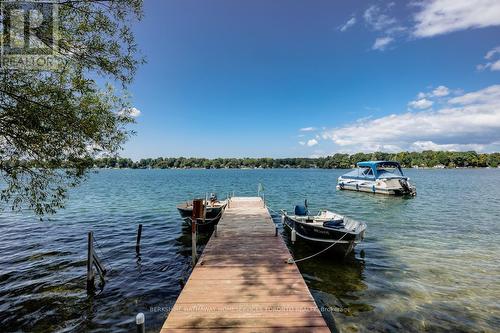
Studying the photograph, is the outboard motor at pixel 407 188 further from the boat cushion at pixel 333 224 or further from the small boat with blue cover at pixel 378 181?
the boat cushion at pixel 333 224

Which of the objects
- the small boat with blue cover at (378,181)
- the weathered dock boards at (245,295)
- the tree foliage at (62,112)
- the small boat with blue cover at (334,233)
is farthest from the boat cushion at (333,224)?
the small boat with blue cover at (378,181)

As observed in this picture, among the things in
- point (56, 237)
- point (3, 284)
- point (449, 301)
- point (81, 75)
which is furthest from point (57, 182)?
point (449, 301)

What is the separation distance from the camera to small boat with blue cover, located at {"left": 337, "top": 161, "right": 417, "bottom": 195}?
36.5 m

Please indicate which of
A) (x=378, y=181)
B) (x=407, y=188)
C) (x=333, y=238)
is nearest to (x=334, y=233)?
(x=333, y=238)

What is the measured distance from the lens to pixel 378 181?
125 ft

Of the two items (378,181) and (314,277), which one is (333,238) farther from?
(378,181)

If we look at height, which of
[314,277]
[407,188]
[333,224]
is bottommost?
[314,277]

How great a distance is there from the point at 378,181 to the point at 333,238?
2968cm

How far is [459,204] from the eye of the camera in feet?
95.2

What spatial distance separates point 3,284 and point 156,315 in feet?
23.0

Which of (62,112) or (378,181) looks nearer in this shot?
(62,112)

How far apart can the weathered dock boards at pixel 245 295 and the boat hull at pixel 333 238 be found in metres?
2.42

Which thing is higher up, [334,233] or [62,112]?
[62,112]

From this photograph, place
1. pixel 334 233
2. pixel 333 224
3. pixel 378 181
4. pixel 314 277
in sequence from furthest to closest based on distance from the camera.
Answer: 1. pixel 378 181
2. pixel 333 224
3. pixel 334 233
4. pixel 314 277
